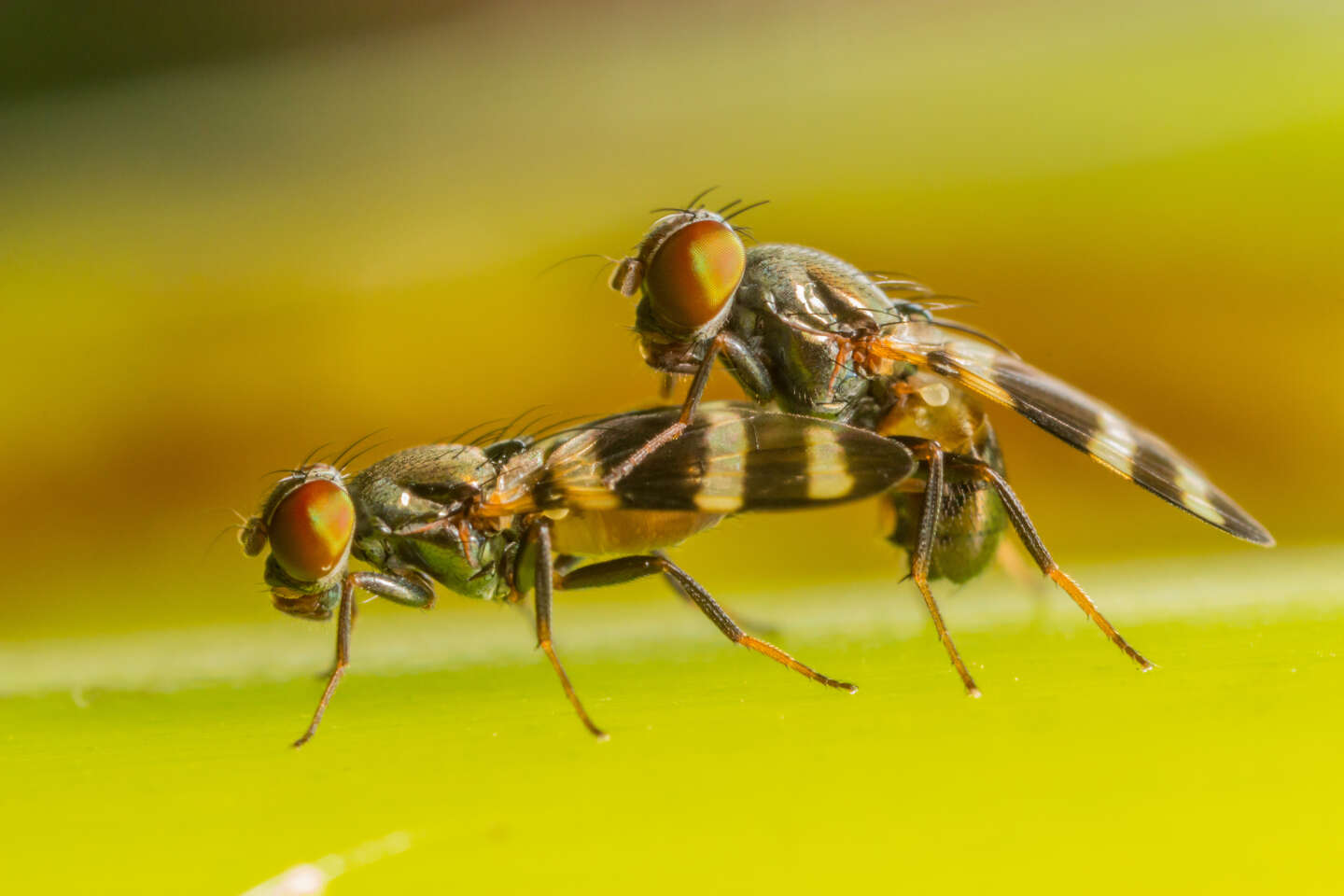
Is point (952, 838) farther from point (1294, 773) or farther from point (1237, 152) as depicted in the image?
point (1237, 152)

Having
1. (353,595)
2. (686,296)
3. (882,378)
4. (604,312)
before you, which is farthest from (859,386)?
(604,312)

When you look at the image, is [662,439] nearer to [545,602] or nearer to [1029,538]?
[545,602]

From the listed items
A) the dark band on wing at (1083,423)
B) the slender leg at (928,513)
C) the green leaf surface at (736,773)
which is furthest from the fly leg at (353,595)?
the dark band on wing at (1083,423)

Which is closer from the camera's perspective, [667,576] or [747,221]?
[667,576]

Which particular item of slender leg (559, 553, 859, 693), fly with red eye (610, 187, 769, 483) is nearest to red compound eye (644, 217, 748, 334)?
fly with red eye (610, 187, 769, 483)

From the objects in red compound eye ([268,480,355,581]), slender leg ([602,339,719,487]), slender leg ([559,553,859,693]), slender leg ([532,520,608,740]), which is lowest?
slender leg ([559,553,859,693])

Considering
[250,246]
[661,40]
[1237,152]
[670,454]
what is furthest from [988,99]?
[250,246]

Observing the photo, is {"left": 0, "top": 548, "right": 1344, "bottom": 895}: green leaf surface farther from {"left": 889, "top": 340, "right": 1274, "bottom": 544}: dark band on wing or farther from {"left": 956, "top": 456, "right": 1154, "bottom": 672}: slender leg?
{"left": 889, "top": 340, "right": 1274, "bottom": 544}: dark band on wing
